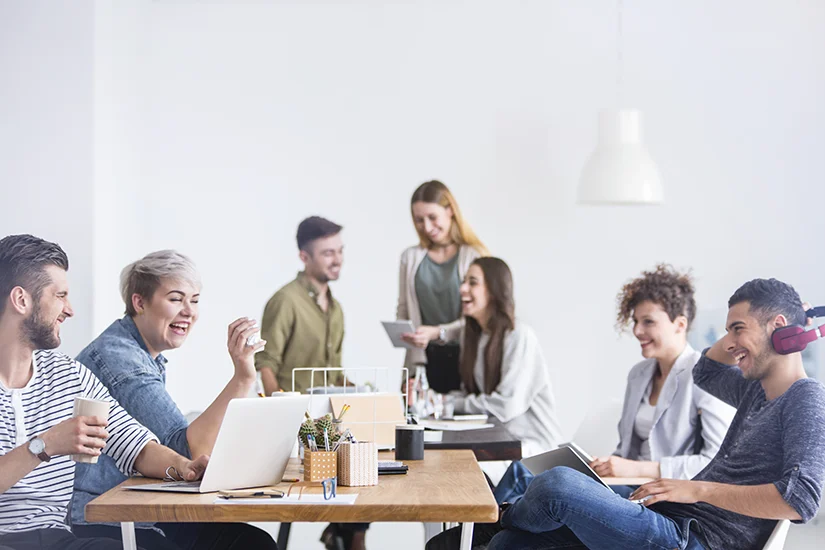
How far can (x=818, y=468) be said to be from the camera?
2.10 m

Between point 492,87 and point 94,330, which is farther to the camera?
point 492,87

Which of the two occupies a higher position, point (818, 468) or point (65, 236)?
point (65, 236)

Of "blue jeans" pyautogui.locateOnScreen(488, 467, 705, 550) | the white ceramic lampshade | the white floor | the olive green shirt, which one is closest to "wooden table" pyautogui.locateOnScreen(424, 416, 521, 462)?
"blue jeans" pyautogui.locateOnScreen(488, 467, 705, 550)

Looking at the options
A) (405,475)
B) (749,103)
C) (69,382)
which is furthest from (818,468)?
(749,103)

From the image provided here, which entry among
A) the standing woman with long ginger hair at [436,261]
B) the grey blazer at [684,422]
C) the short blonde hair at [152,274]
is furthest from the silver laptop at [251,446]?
the standing woman with long ginger hair at [436,261]

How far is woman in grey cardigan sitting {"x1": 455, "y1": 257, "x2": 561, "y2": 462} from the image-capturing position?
3.85 meters

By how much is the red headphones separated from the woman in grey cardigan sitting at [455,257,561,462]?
1599 millimetres

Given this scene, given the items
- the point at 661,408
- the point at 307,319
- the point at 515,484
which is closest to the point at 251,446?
the point at 515,484

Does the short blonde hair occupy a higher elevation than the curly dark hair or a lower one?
higher

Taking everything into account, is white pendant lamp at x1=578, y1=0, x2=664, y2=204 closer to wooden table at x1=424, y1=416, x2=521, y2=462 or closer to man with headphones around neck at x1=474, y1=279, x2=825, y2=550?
wooden table at x1=424, y1=416, x2=521, y2=462

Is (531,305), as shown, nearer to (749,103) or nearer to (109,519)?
(749,103)

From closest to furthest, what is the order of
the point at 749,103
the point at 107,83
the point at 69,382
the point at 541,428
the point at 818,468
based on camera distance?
the point at 818,468 → the point at 69,382 → the point at 541,428 → the point at 107,83 → the point at 749,103

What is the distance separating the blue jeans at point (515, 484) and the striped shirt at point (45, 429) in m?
1.09

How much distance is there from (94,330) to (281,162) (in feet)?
6.34
